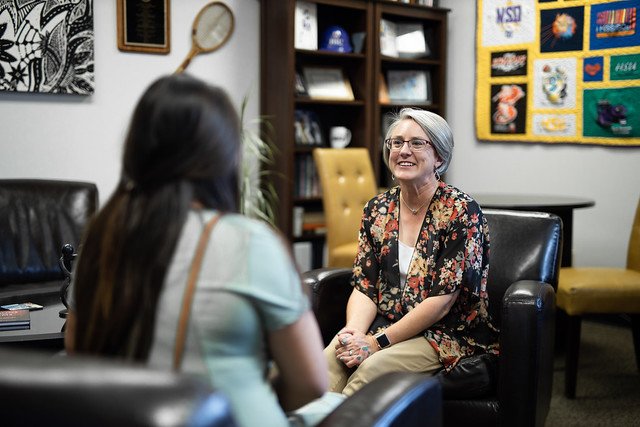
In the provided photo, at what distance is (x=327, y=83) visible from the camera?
16.2 feet

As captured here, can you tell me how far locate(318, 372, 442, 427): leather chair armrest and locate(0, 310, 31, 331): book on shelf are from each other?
1.38m

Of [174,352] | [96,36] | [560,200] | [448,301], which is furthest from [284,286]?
[96,36]

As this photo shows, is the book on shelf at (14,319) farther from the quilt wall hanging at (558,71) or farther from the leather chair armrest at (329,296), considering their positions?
the quilt wall hanging at (558,71)

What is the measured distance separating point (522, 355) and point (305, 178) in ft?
9.54

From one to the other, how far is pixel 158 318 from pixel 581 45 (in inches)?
166

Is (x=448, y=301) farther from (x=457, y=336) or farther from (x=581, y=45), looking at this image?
(x=581, y=45)

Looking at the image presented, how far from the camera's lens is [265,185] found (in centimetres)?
482

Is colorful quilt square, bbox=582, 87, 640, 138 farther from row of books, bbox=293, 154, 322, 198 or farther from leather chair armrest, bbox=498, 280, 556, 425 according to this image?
leather chair armrest, bbox=498, 280, 556, 425

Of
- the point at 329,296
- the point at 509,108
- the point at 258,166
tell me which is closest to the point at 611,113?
the point at 509,108

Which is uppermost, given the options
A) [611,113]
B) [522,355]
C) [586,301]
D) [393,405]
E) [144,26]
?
[144,26]

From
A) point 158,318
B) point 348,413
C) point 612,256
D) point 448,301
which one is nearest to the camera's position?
point 158,318

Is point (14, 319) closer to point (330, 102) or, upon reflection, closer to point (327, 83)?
point (330, 102)

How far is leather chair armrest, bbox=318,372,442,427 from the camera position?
121 centimetres

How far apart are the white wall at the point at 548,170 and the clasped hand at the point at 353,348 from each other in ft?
9.66
